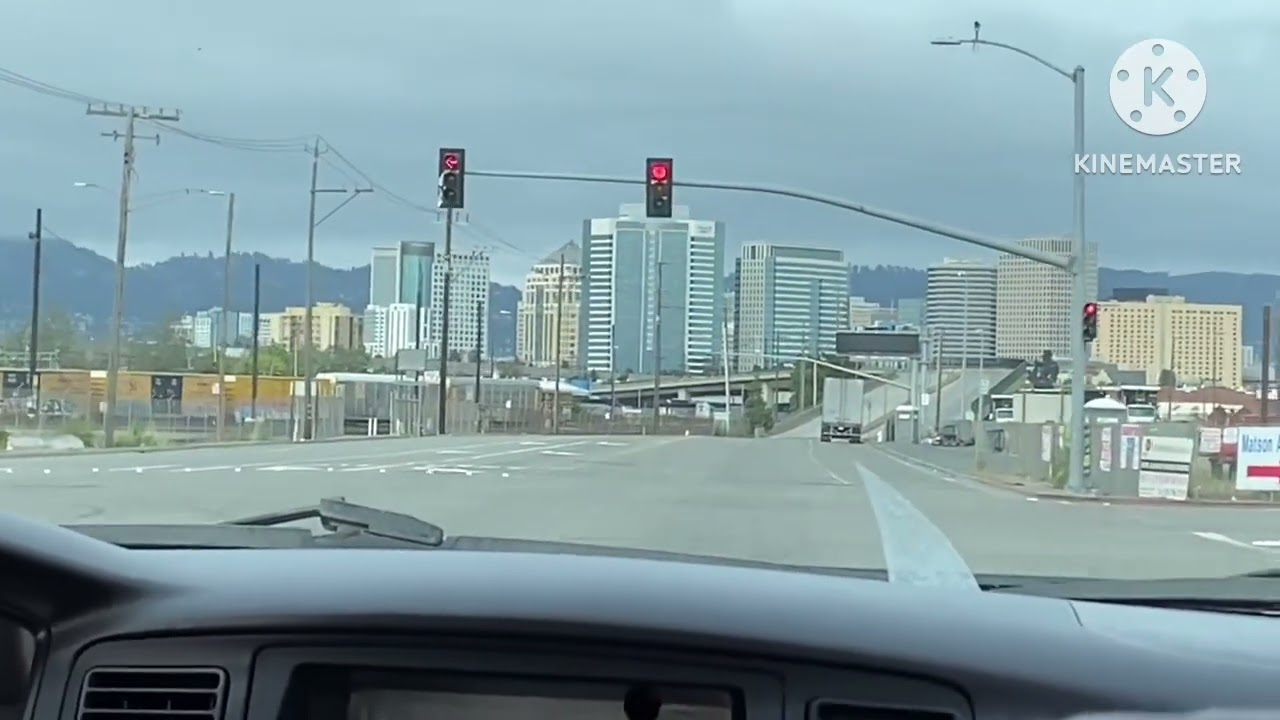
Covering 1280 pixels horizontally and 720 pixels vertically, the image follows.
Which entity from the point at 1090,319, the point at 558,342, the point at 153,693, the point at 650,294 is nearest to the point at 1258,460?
the point at 1090,319

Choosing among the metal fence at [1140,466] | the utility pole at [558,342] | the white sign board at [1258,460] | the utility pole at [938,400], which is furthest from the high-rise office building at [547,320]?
the white sign board at [1258,460]

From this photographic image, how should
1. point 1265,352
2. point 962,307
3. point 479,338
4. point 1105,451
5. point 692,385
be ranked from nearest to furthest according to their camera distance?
point 1265,352 < point 1105,451 < point 962,307 < point 479,338 < point 692,385

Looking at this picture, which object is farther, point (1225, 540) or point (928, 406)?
point (928, 406)

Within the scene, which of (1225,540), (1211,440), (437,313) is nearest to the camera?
(1225,540)

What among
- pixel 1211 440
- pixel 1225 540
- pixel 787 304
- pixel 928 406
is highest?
pixel 787 304

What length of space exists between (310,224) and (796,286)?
4989cm

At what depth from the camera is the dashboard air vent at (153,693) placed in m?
2.96

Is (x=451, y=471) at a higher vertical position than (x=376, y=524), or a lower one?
lower

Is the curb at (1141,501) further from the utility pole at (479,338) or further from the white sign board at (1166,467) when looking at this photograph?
the utility pole at (479,338)

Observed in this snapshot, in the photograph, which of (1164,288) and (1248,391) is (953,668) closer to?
(1164,288)

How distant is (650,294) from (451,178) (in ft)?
92.6

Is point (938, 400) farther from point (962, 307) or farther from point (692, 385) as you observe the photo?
point (962, 307)

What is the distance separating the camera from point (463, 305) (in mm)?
84375

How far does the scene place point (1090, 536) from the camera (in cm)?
1884
